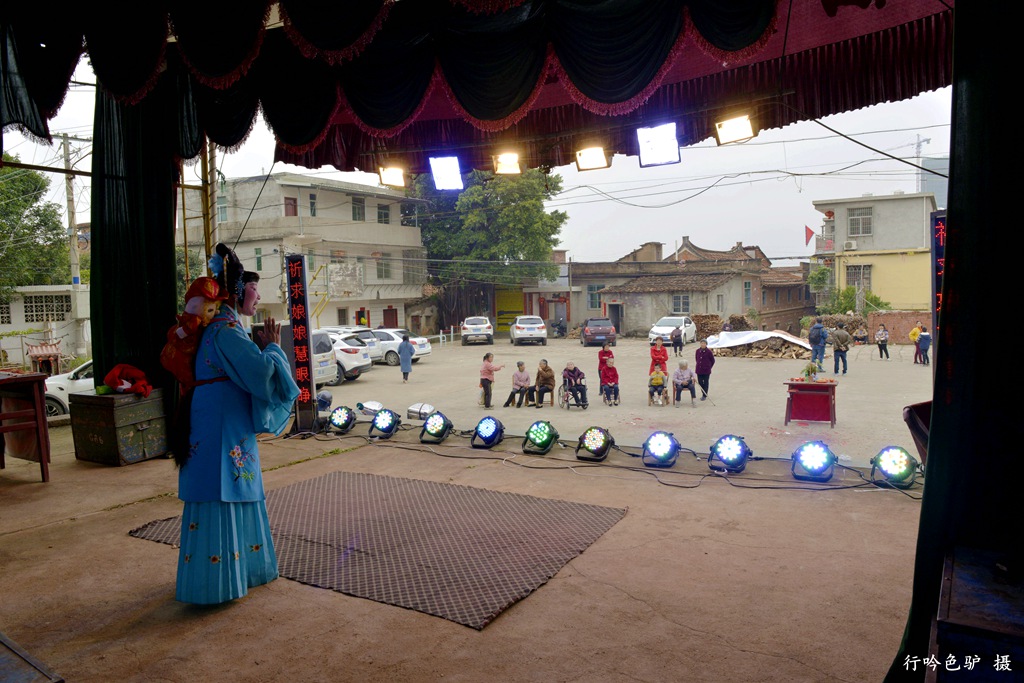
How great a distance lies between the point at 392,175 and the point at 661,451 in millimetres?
4624

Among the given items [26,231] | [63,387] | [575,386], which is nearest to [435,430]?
[575,386]

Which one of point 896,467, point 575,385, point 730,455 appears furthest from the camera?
point 575,385

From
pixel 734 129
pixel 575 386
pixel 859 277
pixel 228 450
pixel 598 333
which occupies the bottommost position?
pixel 575 386

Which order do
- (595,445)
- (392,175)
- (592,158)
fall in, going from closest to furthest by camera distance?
(592,158) < (595,445) < (392,175)

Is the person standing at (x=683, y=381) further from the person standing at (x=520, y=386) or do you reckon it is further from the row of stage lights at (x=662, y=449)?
the row of stage lights at (x=662, y=449)

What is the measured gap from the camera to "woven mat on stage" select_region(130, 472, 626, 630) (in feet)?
12.9

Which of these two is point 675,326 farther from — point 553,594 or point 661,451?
Answer: point 553,594

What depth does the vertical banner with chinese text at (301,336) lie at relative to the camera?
9227 mm

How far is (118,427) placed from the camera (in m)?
7.25

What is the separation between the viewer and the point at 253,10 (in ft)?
17.5

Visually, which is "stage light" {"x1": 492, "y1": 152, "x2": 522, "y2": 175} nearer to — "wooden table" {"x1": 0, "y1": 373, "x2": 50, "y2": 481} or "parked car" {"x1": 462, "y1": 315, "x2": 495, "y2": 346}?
"wooden table" {"x1": 0, "y1": 373, "x2": 50, "y2": 481}

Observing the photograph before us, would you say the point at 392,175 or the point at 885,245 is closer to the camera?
the point at 392,175

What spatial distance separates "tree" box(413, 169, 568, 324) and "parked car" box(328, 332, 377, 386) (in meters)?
11.5

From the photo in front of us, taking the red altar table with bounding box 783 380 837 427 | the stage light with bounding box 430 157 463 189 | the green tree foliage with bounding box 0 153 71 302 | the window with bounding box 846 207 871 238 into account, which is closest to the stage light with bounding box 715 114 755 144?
the stage light with bounding box 430 157 463 189
